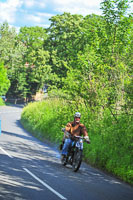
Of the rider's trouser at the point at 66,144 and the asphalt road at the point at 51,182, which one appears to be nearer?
the asphalt road at the point at 51,182

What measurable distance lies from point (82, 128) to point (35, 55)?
50.3m

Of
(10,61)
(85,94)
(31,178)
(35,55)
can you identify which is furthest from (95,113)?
(10,61)

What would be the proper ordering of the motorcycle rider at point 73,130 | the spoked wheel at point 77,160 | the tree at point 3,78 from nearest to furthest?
the spoked wheel at point 77,160, the motorcycle rider at point 73,130, the tree at point 3,78

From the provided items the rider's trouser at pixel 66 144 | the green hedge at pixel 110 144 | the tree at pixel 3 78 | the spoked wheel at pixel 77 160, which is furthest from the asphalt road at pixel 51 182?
the tree at pixel 3 78

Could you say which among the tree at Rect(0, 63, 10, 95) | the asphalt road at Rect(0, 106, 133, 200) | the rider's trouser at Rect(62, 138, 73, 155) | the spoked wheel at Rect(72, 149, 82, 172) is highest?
the tree at Rect(0, 63, 10, 95)

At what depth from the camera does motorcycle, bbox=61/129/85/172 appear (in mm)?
10867

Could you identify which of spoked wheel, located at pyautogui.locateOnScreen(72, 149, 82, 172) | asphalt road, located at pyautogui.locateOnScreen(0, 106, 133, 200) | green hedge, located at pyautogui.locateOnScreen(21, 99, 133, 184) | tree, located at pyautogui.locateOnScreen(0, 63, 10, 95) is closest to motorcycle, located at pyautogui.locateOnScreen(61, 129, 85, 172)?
spoked wheel, located at pyautogui.locateOnScreen(72, 149, 82, 172)

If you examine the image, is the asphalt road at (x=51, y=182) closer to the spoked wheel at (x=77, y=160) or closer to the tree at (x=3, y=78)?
the spoked wheel at (x=77, y=160)

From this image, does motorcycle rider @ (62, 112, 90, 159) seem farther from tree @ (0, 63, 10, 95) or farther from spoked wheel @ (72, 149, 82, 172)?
tree @ (0, 63, 10, 95)

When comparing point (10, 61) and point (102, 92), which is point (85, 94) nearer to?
point (102, 92)

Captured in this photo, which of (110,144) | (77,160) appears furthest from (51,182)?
(110,144)

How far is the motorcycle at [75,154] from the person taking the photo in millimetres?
10867

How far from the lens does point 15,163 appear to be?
38.5 ft

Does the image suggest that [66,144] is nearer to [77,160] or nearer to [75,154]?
[75,154]
